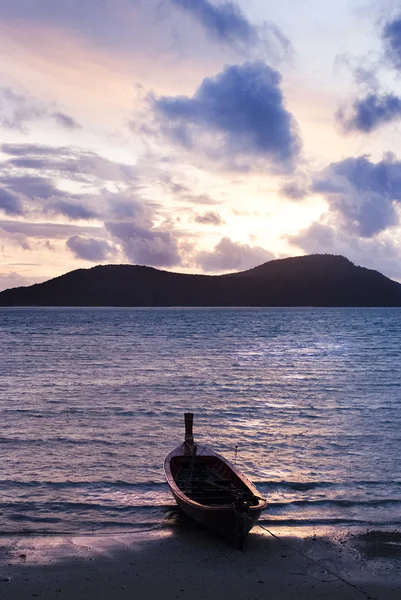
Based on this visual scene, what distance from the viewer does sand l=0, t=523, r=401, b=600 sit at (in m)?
10.6

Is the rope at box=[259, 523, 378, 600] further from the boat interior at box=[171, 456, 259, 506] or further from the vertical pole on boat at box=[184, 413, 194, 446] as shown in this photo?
the vertical pole on boat at box=[184, 413, 194, 446]

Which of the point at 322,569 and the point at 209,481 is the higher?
the point at 209,481

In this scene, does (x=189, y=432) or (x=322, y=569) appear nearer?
(x=322, y=569)

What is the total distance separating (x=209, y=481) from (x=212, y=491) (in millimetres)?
722

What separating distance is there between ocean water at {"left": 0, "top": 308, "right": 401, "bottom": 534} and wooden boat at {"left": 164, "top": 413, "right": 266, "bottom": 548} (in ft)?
2.53

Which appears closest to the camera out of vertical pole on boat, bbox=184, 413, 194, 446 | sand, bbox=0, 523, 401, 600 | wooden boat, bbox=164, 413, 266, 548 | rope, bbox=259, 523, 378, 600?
sand, bbox=0, 523, 401, 600

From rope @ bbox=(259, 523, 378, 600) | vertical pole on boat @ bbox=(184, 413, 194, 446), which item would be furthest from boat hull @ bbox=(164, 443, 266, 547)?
vertical pole on boat @ bbox=(184, 413, 194, 446)

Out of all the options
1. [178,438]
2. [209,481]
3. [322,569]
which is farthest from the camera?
[178,438]

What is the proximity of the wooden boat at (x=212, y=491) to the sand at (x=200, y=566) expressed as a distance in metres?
0.47

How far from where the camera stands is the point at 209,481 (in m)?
15.5

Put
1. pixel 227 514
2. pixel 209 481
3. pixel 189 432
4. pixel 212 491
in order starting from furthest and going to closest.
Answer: pixel 189 432 → pixel 209 481 → pixel 212 491 → pixel 227 514

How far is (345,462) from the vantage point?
2006cm

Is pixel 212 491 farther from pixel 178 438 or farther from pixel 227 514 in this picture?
pixel 178 438

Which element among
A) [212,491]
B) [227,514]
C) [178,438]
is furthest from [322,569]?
[178,438]
